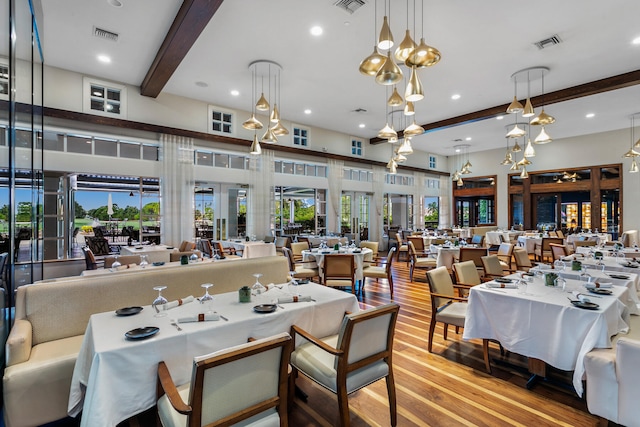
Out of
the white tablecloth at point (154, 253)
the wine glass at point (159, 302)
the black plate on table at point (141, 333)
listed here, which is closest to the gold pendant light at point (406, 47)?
the wine glass at point (159, 302)

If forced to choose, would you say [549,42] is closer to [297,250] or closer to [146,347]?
[297,250]

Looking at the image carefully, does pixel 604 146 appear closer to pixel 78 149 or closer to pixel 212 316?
pixel 212 316

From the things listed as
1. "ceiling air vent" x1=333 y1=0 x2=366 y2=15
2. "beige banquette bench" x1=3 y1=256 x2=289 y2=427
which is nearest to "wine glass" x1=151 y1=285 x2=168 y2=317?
"beige banquette bench" x1=3 y1=256 x2=289 y2=427

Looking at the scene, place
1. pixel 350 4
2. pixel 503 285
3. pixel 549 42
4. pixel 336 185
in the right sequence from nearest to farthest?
pixel 503 285
pixel 350 4
pixel 549 42
pixel 336 185

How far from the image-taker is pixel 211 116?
28.0ft

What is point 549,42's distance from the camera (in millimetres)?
5238

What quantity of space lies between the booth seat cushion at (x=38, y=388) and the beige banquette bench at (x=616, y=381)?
3.97 metres

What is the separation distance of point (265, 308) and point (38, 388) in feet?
5.52

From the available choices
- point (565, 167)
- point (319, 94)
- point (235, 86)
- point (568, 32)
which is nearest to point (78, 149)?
point (235, 86)

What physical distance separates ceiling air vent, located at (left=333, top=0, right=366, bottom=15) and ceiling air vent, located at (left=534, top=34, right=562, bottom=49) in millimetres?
3283

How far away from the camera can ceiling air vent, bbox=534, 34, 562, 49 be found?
5.12m

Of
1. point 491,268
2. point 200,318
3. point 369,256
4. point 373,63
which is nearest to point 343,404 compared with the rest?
point 200,318

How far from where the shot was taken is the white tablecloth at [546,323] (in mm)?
2541

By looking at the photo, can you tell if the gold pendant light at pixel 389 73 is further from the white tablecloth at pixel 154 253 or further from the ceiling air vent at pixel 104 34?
the white tablecloth at pixel 154 253
